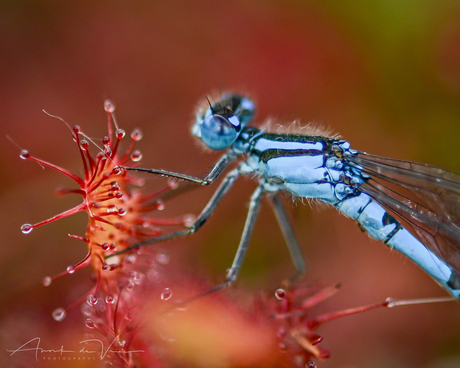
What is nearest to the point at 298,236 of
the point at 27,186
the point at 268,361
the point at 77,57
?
the point at 268,361

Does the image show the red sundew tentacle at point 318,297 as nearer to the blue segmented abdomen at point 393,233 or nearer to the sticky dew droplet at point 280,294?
the sticky dew droplet at point 280,294

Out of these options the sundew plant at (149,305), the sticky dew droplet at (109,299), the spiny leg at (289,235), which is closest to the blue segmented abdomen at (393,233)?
the sundew plant at (149,305)

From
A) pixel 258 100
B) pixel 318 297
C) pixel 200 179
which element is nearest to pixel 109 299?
pixel 200 179

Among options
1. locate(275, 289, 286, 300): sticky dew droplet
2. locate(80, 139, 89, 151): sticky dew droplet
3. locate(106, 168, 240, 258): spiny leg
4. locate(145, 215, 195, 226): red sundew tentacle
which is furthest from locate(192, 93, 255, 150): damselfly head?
locate(275, 289, 286, 300): sticky dew droplet

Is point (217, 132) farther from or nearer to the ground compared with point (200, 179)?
farther from the ground

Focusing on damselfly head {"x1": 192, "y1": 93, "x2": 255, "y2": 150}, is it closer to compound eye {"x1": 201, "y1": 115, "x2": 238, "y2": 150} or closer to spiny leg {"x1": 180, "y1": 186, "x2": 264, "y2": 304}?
compound eye {"x1": 201, "y1": 115, "x2": 238, "y2": 150}

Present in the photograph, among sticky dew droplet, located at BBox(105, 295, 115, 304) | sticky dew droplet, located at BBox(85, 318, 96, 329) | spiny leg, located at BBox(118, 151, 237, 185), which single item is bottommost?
sticky dew droplet, located at BBox(85, 318, 96, 329)

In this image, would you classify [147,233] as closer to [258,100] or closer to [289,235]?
[289,235]
